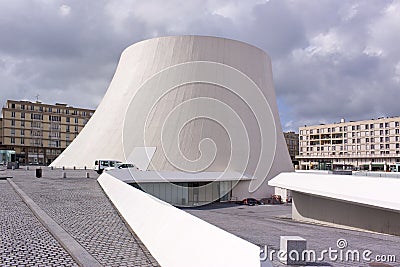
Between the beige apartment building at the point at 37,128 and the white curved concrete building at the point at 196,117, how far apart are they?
36.0 metres

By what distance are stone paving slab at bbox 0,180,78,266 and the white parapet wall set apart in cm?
112

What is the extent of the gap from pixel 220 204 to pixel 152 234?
1796cm

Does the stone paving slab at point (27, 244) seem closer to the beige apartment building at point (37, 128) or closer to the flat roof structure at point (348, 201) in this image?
the flat roof structure at point (348, 201)

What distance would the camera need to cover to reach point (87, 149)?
28.0 meters

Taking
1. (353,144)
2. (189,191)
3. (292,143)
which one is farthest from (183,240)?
(292,143)

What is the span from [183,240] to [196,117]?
833 inches

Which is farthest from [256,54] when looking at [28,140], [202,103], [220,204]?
[28,140]

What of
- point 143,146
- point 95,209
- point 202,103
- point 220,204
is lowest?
point 220,204

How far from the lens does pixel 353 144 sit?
6575cm

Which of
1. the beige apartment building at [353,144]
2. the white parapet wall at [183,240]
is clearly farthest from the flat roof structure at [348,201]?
the beige apartment building at [353,144]

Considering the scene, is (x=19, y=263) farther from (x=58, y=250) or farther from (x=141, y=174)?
(x=141, y=174)

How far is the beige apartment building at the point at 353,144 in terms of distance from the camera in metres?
60.2

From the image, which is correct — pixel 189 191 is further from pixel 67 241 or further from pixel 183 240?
pixel 183 240

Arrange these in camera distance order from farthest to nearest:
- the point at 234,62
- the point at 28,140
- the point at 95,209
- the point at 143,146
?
1. the point at 28,140
2. the point at 234,62
3. the point at 143,146
4. the point at 95,209
